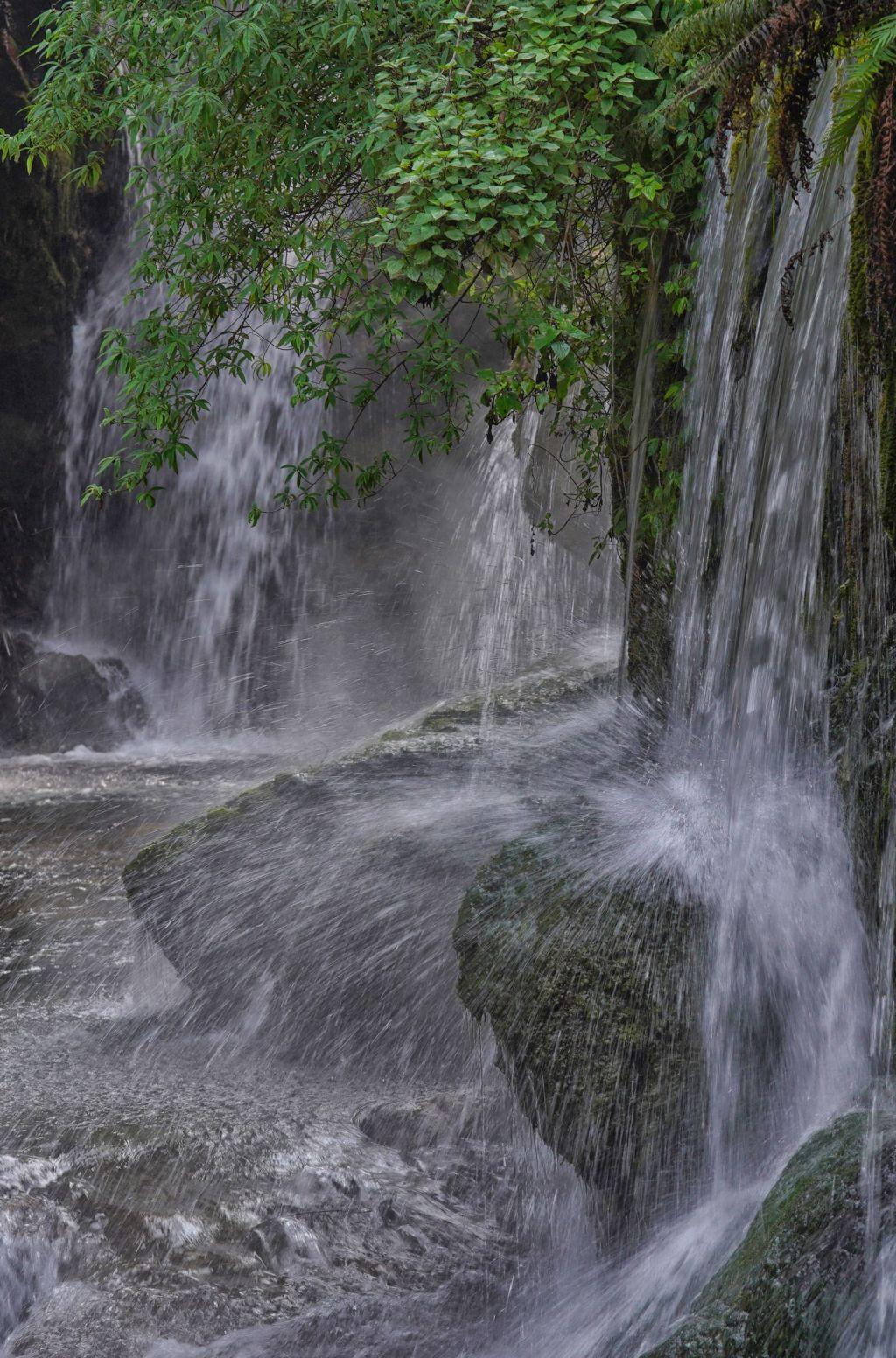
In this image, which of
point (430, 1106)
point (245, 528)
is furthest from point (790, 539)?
point (245, 528)

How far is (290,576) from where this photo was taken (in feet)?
38.8

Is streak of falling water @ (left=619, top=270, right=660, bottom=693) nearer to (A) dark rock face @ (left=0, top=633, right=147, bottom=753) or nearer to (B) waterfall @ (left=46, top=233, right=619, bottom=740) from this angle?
(B) waterfall @ (left=46, top=233, right=619, bottom=740)

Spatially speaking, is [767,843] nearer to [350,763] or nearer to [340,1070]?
[340,1070]

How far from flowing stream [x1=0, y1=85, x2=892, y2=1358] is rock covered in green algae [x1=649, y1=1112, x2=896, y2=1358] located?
0.38 meters

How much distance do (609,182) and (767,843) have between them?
277 cm

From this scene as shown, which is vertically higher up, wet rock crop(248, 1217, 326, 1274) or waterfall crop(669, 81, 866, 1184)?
waterfall crop(669, 81, 866, 1184)

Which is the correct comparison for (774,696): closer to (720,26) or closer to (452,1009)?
(452,1009)

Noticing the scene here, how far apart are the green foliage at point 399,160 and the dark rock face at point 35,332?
229 inches

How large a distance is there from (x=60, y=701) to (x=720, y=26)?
31.2 feet

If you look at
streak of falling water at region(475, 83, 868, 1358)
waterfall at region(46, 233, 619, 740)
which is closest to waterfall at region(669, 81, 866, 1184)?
streak of falling water at region(475, 83, 868, 1358)

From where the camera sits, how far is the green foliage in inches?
162

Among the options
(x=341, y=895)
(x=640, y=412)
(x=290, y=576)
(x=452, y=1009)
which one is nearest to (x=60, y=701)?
(x=290, y=576)

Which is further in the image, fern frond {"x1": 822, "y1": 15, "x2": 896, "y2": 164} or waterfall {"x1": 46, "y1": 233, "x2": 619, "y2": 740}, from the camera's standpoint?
waterfall {"x1": 46, "y1": 233, "x2": 619, "y2": 740}

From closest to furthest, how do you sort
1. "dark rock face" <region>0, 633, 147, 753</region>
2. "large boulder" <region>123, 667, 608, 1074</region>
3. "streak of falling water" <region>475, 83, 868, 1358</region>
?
"streak of falling water" <region>475, 83, 868, 1358</region>, "large boulder" <region>123, 667, 608, 1074</region>, "dark rock face" <region>0, 633, 147, 753</region>
